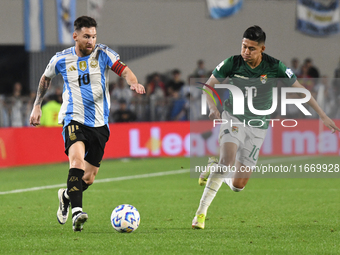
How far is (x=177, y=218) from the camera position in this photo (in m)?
7.77

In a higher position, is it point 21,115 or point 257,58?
point 257,58

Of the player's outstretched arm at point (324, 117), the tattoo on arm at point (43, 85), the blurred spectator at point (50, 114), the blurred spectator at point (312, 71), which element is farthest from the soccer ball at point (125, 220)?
the blurred spectator at point (312, 71)

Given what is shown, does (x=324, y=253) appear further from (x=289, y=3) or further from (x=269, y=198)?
(x=289, y=3)

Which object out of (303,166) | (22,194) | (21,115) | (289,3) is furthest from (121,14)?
(22,194)

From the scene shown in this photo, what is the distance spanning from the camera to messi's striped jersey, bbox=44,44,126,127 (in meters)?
6.88

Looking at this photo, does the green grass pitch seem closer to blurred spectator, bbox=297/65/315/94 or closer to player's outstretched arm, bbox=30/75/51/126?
player's outstretched arm, bbox=30/75/51/126

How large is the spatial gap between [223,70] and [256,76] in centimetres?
40

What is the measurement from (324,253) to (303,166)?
962 cm

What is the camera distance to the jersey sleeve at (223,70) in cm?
714

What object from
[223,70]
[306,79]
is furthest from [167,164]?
[223,70]

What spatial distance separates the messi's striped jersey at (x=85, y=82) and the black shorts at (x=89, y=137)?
0.22 feet

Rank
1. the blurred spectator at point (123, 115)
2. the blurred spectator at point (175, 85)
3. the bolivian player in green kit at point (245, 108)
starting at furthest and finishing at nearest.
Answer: the blurred spectator at point (175, 85) < the blurred spectator at point (123, 115) < the bolivian player in green kit at point (245, 108)

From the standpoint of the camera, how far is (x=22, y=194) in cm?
1029

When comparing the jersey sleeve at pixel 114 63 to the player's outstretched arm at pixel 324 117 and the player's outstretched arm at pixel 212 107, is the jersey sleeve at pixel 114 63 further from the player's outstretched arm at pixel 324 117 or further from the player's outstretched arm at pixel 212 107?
the player's outstretched arm at pixel 324 117
